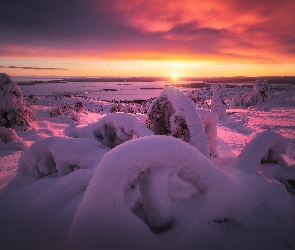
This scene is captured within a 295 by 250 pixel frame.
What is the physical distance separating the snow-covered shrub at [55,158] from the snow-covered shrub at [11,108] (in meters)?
6.19

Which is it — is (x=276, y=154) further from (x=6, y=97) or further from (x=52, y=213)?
(x=6, y=97)

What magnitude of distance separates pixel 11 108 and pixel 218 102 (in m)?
14.7

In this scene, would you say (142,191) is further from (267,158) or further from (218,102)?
(218,102)

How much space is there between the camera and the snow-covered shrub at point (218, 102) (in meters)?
15.6

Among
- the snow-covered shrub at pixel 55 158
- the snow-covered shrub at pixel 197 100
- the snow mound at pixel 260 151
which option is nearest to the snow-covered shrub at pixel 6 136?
the snow-covered shrub at pixel 55 158

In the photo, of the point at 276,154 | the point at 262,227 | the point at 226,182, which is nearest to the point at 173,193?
the point at 226,182

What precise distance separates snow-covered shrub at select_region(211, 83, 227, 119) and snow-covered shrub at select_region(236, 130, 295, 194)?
12.9 m

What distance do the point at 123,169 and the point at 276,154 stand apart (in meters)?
2.58

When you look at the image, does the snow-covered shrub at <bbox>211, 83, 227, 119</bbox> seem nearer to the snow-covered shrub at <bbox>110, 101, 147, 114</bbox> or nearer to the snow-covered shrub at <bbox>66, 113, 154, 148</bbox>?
the snow-covered shrub at <bbox>110, 101, 147, 114</bbox>

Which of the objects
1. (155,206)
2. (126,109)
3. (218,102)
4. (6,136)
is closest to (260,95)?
(218,102)

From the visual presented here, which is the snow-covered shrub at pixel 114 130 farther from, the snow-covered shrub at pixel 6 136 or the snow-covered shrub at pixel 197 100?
the snow-covered shrub at pixel 197 100

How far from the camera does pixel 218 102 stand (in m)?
16.7

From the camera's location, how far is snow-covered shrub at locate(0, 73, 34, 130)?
8102 mm

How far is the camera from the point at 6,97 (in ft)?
27.4
